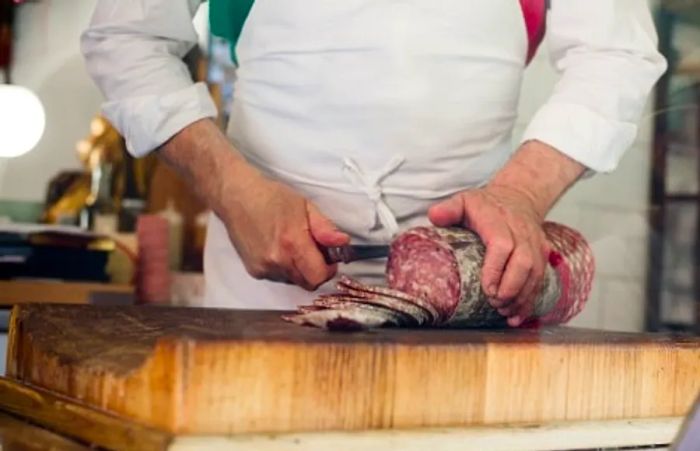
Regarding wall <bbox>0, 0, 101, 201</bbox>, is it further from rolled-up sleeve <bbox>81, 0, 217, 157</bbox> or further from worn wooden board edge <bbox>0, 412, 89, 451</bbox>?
worn wooden board edge <bbox>0, 412, 89, 451</bbox>

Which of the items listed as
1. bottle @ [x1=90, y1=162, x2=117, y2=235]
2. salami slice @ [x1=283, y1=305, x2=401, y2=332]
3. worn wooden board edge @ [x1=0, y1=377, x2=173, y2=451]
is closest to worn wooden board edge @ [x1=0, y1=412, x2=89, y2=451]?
worn wooden board edge @ [x1=0, y1=377, x2=173, y2=451]

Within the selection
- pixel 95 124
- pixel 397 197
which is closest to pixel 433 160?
pixel 397 197

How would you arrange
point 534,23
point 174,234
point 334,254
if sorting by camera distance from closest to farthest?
1. point 334,254
2. point 534,23
3. point 174,234

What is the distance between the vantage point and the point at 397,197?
749 mm

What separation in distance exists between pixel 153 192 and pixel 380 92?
584 mm

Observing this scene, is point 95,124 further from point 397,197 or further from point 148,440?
point 148,440

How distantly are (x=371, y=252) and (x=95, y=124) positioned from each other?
1.61 ft

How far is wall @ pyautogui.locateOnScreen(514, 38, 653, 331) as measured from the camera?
31.3 inches

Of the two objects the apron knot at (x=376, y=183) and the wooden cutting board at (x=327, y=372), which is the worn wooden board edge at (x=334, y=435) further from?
the apron knot at (x=376, y=183)

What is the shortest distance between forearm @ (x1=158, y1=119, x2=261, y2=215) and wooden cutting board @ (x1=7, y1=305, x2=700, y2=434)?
12 centimetres

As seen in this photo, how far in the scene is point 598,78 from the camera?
748 millimetres

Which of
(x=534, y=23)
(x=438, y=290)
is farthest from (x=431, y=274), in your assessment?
(x=534, y=23)

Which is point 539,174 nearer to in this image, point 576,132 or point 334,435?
point 576,132

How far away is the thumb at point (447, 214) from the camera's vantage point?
647 mm
